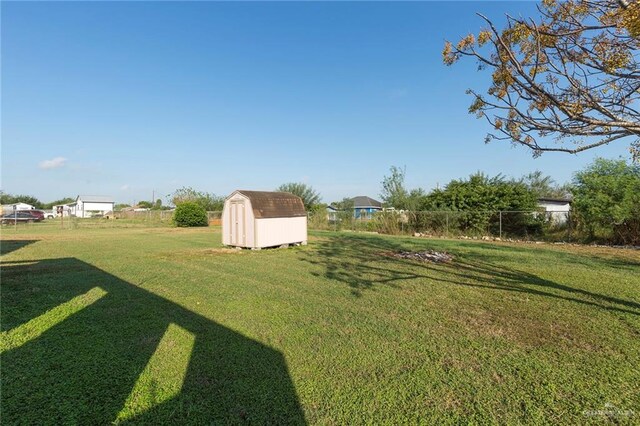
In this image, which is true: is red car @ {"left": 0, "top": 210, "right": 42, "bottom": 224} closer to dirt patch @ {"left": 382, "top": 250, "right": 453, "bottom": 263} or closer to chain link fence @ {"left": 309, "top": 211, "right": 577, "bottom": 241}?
chain link fence @ {"left": 309, "top": 211, "right": 577, "bottom": 241}

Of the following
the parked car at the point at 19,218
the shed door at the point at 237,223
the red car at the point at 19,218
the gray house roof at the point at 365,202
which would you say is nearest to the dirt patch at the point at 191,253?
the shed door at the point at 237,223

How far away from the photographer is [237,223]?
1310 cm

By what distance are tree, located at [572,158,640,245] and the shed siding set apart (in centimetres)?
1271

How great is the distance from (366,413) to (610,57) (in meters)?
5.87

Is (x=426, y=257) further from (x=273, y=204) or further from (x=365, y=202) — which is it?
(x=365, y=202)

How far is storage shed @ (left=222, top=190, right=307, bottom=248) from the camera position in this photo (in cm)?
1262

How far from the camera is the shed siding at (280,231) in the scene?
12669mm

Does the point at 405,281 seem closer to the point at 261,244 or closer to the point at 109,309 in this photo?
the point at 109,309

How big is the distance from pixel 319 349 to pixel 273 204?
34.1 ft

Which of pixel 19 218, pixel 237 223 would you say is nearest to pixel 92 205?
pixel 19 218

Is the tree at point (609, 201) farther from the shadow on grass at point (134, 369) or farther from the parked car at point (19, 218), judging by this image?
the parked car at point (19, 218)

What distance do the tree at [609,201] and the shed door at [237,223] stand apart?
1499 cm

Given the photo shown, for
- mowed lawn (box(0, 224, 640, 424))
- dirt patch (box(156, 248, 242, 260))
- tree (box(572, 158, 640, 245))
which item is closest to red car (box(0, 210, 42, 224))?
dirt patch (box(156, 248, 242, 260))

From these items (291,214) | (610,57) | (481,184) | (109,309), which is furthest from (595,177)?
→ (109,309)
